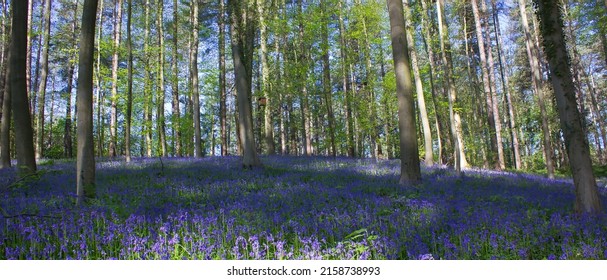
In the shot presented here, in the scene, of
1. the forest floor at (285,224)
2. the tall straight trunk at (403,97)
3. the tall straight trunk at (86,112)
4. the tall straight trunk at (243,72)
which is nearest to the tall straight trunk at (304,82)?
the tall straight trunk at (243,72)

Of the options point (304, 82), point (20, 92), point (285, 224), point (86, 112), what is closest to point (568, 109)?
point (285, 224)

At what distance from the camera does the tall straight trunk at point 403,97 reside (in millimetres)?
10297

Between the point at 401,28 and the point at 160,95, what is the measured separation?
20.2m

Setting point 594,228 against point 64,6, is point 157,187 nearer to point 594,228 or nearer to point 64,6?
point 594,228

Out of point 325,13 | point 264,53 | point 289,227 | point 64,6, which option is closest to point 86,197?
point 289,227

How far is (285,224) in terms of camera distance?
523 centimetres

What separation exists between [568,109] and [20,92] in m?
12.7

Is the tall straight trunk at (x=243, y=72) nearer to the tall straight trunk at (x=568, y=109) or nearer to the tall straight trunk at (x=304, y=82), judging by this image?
the tall straight trunk at (x=568, y=109)

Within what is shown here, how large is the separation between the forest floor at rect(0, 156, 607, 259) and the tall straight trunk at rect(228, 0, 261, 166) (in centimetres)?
358

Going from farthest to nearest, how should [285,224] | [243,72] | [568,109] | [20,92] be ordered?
[243,72] → [20,92] → [568,109] → [285,224]

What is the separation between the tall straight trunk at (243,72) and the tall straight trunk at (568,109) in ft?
29.0

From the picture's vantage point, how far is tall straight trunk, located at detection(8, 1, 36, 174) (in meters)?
9.70

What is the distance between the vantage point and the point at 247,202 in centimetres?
697

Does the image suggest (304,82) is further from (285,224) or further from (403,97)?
(285,224)
